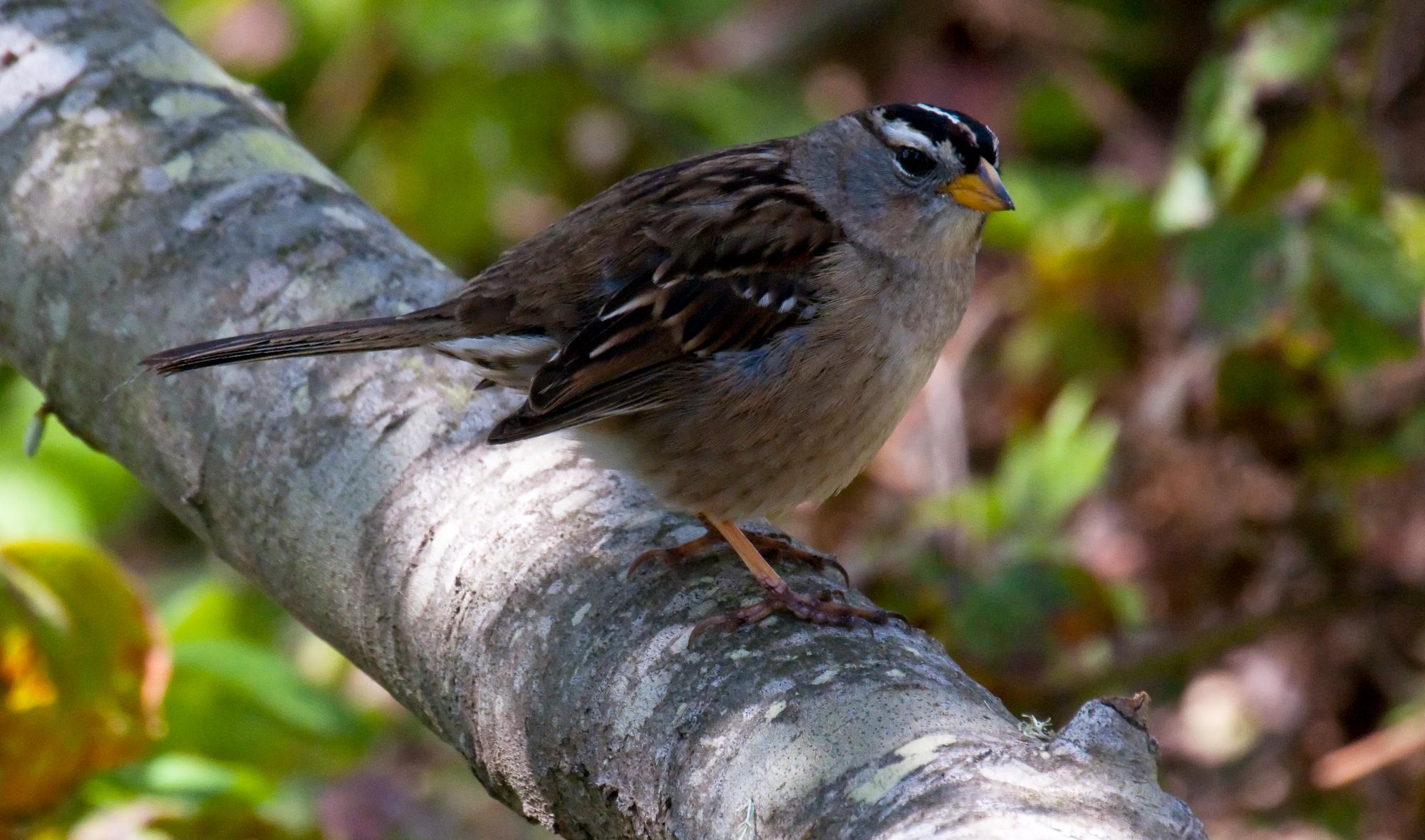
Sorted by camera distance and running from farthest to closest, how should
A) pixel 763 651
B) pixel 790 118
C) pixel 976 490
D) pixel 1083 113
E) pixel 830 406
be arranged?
pixel 1083 113 < pixel 790 118 < pixel 976 490 < pixel 830 406 < pixel 763 651

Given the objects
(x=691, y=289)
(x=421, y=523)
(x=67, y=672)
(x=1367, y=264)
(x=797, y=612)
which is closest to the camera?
(x=797, y=612)

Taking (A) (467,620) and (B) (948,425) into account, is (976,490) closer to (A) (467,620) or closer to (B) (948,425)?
(B) (948,425)

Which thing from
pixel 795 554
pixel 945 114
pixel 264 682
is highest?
pixel 945 114

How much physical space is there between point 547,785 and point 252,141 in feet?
4.62

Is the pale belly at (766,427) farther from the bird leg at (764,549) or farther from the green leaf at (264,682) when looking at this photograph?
the green leaf at (264,682)

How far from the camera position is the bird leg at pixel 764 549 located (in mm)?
2271

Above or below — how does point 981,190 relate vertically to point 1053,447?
above

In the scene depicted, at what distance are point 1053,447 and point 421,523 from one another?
1791 millimetres

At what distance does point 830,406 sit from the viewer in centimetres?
248

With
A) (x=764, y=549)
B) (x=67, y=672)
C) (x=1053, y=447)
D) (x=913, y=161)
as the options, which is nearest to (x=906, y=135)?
(x=913, y=161)

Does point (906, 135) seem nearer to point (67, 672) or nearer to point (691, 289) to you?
point (691, 289)

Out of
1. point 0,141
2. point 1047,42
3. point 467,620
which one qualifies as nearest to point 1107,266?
point 1047,42

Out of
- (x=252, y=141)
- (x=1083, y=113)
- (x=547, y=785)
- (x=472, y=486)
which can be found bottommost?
(x=547, y=785)

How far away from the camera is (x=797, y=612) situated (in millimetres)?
2049
